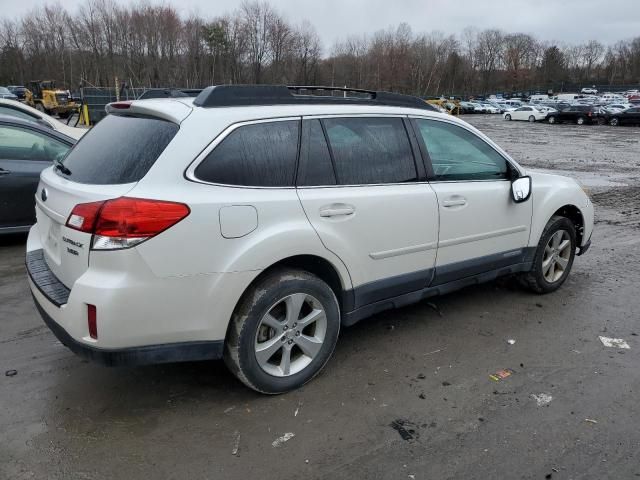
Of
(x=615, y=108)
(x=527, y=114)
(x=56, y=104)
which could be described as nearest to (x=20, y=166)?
(x=56, y=104)

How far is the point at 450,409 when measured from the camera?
125 inches

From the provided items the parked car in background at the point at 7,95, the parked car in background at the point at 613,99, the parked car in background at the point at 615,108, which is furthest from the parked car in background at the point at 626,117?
the parked car in background at the point at 7,95

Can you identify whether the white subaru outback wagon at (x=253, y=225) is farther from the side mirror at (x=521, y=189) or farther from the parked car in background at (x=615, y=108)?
the parked car in background at (x=615, y=108)

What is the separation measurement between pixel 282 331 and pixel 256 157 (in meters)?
1.04

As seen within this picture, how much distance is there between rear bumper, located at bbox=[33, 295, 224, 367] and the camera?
2.73 metres

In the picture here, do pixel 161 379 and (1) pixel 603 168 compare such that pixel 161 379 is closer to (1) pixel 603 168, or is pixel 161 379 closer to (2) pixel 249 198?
(2) pixel 249 198

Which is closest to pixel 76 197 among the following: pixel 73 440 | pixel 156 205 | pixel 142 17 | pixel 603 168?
pixel 156 205

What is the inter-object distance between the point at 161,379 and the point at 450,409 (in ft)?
6.00

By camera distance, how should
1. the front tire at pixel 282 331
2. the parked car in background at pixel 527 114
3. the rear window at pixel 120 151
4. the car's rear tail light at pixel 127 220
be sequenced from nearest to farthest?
the car's rear tail light at pixel 127 220, the rear window at pixel 120 151, the front tire at pixel 282 331, the parked car in background at pixel 527 114

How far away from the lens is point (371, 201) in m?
3.46

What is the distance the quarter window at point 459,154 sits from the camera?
4000 mm

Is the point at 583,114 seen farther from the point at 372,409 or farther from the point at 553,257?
the point at 372,409

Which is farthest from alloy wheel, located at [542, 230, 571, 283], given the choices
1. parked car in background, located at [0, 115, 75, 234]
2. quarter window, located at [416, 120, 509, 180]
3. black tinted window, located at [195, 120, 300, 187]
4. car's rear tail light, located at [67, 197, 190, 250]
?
parked car in background, located at [0, 115, 75, 234]

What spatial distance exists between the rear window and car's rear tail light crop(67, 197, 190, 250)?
7.9 inches
